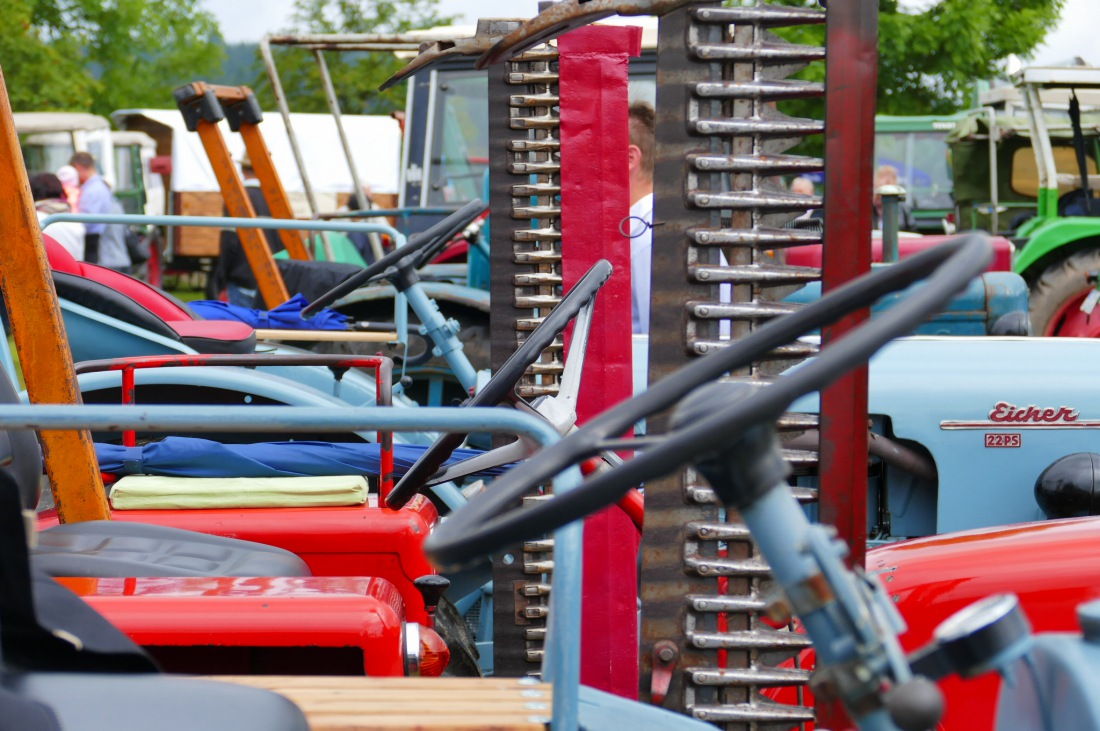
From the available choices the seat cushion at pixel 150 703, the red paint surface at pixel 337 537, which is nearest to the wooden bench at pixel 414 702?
the seat cushion at pixel 150 703

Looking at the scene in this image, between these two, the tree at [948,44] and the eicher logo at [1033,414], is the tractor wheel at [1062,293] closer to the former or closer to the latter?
the eicher logo at [1033,414]

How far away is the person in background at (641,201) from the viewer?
359 cm

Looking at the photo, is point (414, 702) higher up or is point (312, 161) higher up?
point (312, 161)

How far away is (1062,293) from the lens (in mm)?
7809

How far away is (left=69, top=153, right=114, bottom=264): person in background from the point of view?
11977mm

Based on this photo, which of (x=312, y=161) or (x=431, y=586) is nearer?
(x=431, y=586)

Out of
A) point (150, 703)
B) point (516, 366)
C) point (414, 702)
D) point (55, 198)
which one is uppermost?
point (55, 198)

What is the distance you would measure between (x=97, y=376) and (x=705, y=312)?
238cm

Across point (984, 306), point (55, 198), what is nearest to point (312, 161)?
point (55, 198)

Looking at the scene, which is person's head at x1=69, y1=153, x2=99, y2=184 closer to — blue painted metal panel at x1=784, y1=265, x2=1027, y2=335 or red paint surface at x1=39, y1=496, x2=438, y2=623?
blue painted metal panel at x1=784, y1=265, x2=1027, y2=335

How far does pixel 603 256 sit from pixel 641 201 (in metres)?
1.02

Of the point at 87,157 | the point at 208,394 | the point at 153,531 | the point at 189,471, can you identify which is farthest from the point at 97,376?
the point at 87,157

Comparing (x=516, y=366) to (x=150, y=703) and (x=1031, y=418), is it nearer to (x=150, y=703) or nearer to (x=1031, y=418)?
(x=150, y=703)

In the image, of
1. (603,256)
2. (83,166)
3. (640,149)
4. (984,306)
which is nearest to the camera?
(603,256)
